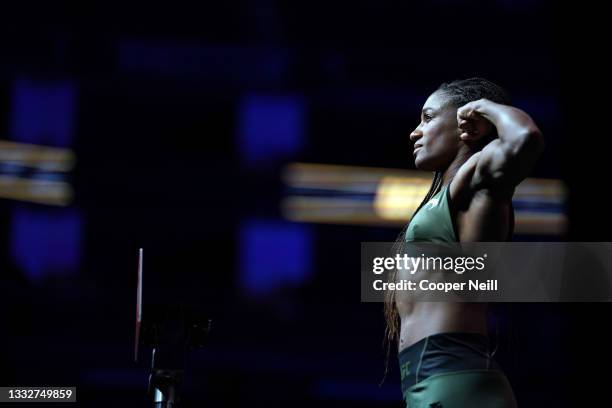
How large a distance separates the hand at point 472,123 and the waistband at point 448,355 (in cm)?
52

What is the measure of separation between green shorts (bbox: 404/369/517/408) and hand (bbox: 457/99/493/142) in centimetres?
61

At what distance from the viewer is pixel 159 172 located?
659 cm

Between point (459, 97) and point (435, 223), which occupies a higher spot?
point (459, 97)

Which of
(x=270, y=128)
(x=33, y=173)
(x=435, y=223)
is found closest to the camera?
(x=435, y=223)

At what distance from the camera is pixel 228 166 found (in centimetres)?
666

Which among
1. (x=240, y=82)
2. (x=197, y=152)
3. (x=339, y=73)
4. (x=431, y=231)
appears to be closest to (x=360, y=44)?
(x=339, y=73)

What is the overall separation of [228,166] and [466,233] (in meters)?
4.73

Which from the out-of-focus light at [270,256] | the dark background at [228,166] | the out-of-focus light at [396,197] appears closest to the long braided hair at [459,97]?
the dark background at [228,166]

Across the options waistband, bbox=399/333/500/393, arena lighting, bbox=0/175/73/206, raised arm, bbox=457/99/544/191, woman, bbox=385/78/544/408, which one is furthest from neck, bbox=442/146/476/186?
arena lighting, bbox=0/175/73/206

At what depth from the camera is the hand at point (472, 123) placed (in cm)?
208

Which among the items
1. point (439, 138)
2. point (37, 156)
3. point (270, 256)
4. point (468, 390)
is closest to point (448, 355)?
point (468, 390)

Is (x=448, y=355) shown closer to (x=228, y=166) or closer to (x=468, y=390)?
(x=468, y=390)

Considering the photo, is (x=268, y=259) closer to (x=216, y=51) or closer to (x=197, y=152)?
(x=197, y=152)

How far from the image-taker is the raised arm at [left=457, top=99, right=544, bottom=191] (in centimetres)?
187
